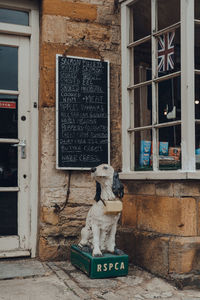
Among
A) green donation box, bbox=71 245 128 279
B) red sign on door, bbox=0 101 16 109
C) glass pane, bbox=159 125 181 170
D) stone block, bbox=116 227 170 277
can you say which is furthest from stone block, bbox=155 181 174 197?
red sign on door, bbox=0 101 16 109

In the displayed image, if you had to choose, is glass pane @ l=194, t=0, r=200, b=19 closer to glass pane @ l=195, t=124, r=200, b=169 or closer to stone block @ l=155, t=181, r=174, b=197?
glass pane @ l=195, t=124, r=200, b=169

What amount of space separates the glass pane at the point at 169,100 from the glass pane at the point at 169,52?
0.12 metres

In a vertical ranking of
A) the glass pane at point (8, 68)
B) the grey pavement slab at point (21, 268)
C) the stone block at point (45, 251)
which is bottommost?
the grey pavement slab at point (21, 268)

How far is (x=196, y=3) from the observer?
12.1 ft

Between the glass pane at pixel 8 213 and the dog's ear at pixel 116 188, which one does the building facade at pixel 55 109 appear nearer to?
the glass pane at pixel 8 213

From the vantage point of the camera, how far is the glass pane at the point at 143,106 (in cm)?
410

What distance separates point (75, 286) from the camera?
3283mm

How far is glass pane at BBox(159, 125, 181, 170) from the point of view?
3.69 meters

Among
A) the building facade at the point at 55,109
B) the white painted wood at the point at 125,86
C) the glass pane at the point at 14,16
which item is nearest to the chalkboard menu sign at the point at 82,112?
the building facade at the point at 55,109

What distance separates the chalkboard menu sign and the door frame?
0.98 ft

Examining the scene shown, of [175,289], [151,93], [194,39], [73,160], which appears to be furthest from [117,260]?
[194,39]

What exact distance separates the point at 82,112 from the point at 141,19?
124cm

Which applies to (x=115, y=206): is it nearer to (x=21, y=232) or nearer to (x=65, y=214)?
(x=65, y=214)

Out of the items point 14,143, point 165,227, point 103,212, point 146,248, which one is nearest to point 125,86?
point 14,143
